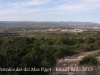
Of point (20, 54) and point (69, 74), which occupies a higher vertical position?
point (20, 54)

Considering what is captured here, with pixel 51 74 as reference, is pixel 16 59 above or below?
above

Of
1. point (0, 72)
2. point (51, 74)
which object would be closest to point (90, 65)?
point (51, 74)

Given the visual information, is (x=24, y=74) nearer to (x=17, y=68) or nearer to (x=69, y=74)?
(x=17, y=68)

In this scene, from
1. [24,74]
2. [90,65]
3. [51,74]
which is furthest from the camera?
[90,65]

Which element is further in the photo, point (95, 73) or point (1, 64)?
point (95, 73)

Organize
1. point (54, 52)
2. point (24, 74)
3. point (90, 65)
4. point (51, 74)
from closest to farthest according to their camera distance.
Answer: point (24, 74), point (51, 74), point (90, 65), point (54, 52)

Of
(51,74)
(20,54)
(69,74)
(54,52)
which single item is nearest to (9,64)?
(20,54)

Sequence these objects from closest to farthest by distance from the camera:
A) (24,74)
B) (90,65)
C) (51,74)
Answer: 1. (24,74)
2. (51,74)
3. (90,65)

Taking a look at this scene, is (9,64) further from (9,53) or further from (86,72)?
(86,72)

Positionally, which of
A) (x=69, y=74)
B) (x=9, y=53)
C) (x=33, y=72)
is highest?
(x=9, y=53)
